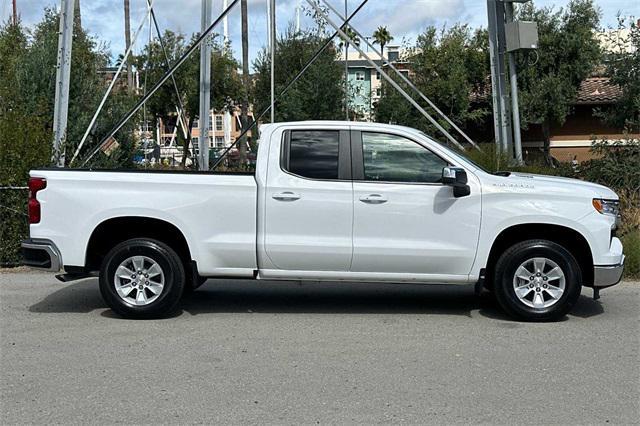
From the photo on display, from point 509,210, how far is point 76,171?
→ 13.9ft

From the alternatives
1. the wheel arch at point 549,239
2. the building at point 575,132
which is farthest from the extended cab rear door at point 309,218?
the building at point 575,132

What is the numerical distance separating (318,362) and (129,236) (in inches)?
105

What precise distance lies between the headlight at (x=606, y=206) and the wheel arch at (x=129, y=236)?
401 cm

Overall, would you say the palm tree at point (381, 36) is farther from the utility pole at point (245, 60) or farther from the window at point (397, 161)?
the window at point (397, 161)

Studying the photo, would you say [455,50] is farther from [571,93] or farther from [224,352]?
[224,352]

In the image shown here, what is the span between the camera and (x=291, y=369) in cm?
571

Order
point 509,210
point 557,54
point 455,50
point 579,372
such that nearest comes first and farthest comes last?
1. point 579,372
2. point 509,210
3. point 557,54
4. point 455,50

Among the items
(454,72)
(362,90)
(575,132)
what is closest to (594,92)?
(575,132)

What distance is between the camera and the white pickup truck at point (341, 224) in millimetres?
7062

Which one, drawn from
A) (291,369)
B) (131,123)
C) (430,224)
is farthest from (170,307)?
(131,123)

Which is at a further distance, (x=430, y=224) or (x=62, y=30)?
(x=62, y=30)

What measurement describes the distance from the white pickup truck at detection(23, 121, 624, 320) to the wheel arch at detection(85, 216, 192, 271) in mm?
128

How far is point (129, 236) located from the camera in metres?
7.47

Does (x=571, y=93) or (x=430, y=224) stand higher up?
(x=571, y=93)
